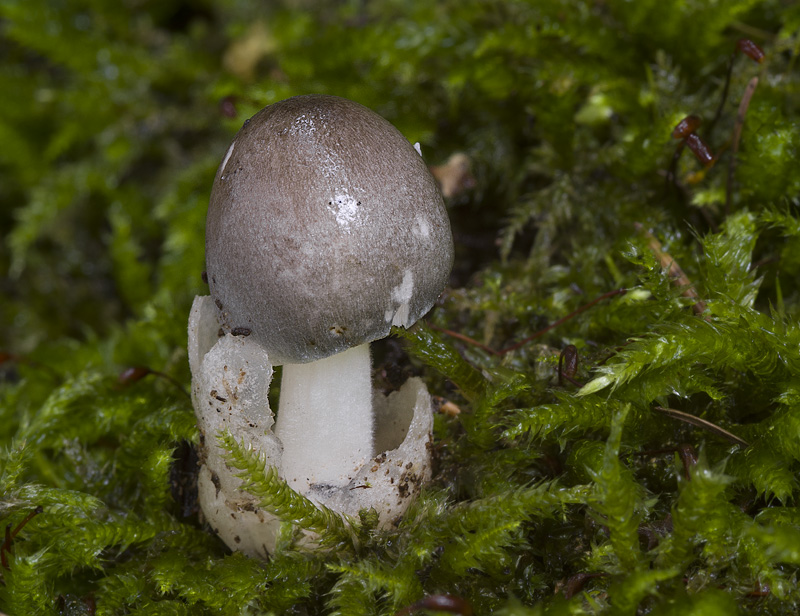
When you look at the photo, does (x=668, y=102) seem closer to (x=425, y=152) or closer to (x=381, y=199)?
(x=425, y=152)

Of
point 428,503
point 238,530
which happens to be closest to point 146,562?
point 238,530

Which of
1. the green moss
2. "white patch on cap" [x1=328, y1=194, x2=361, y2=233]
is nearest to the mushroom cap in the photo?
"white patch on cap" [x1=328, y1=194, x2=361, y2=233]

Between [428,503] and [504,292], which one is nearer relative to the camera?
[428,503]

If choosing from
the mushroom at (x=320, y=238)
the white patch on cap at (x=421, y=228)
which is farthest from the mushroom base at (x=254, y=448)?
the white patch on cap at (x=421, y=228)

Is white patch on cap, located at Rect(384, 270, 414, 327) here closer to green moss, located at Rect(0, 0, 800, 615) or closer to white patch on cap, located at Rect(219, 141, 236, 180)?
green moss, located at Rect(0, 0, 800, 615)

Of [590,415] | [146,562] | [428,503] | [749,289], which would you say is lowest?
[146,562]

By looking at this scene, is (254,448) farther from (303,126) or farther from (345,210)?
(303,126)
